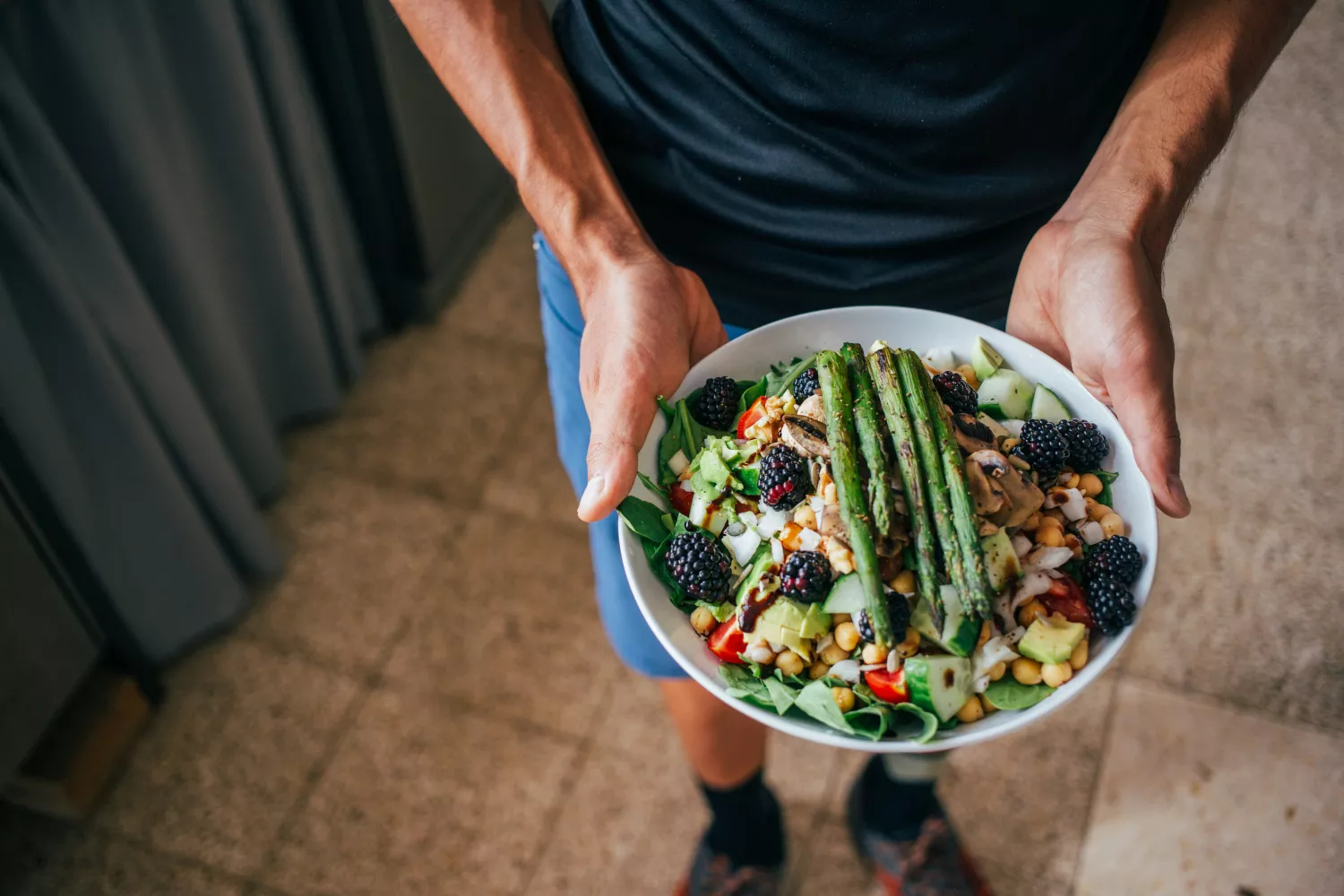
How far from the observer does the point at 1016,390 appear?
1271 mm

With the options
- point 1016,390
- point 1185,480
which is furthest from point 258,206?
point 1185,480

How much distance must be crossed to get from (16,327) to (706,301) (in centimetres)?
115

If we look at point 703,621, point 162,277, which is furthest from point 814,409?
point 162,277

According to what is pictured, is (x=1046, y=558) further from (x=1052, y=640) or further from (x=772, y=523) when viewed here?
(x=772, y=523)

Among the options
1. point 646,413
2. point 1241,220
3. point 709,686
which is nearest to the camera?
point 709,686

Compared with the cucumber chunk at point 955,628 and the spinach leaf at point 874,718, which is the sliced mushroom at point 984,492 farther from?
the spinach leaf at point 874,718

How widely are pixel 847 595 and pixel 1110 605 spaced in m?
0.28

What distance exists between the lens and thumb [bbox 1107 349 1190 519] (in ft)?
3.78

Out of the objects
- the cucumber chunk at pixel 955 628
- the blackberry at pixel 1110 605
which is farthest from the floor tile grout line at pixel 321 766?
the blackberry at pixel 1110 605

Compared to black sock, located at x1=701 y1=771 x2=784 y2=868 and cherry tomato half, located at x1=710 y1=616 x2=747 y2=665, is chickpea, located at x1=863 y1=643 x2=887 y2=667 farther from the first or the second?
black sock, located at x1=701 y1=771 x2=784 y2=868

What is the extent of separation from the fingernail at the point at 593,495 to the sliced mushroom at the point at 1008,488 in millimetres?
398

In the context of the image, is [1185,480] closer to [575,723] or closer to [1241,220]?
[1241,220]

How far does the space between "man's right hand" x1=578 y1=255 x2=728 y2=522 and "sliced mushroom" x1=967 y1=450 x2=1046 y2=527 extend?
1.23 ft

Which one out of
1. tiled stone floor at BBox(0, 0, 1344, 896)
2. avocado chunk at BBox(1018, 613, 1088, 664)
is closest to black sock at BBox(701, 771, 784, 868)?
tiled stone floor at BBox(0, 0, 1344, 896)
